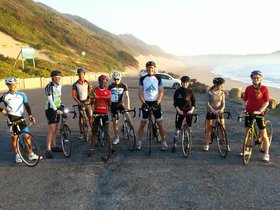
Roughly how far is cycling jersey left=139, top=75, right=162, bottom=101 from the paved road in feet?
5.21

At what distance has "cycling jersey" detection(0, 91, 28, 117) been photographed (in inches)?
254

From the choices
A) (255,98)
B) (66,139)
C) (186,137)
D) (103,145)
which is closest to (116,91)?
(103,145)

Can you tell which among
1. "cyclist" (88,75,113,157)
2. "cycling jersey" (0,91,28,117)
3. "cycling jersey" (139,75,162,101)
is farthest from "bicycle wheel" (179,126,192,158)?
"cycling jersey" (0,91,28,117)

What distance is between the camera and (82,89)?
316 inches

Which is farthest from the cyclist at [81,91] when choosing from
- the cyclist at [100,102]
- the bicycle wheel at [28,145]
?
the bicycle wheel at [28,145]

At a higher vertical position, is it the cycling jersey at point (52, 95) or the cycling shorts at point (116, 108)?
the cycling jersey at point (52, 95)

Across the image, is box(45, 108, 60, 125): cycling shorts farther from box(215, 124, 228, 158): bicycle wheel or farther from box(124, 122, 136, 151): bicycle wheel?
box(215, 124, 228, 158): bicycle wheel

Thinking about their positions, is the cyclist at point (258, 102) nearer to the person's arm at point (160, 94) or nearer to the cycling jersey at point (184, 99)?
the cycling jersey at point (184, 99)

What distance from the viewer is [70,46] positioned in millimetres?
71250

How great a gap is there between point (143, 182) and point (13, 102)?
11.9 ft

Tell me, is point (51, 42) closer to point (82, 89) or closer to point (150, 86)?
point (82, 89)

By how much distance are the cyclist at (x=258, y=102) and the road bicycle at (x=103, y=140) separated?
11.7 feet

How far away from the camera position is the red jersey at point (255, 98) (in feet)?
21.9

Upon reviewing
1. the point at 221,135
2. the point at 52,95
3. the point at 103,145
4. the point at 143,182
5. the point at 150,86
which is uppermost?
the point at 150,86
